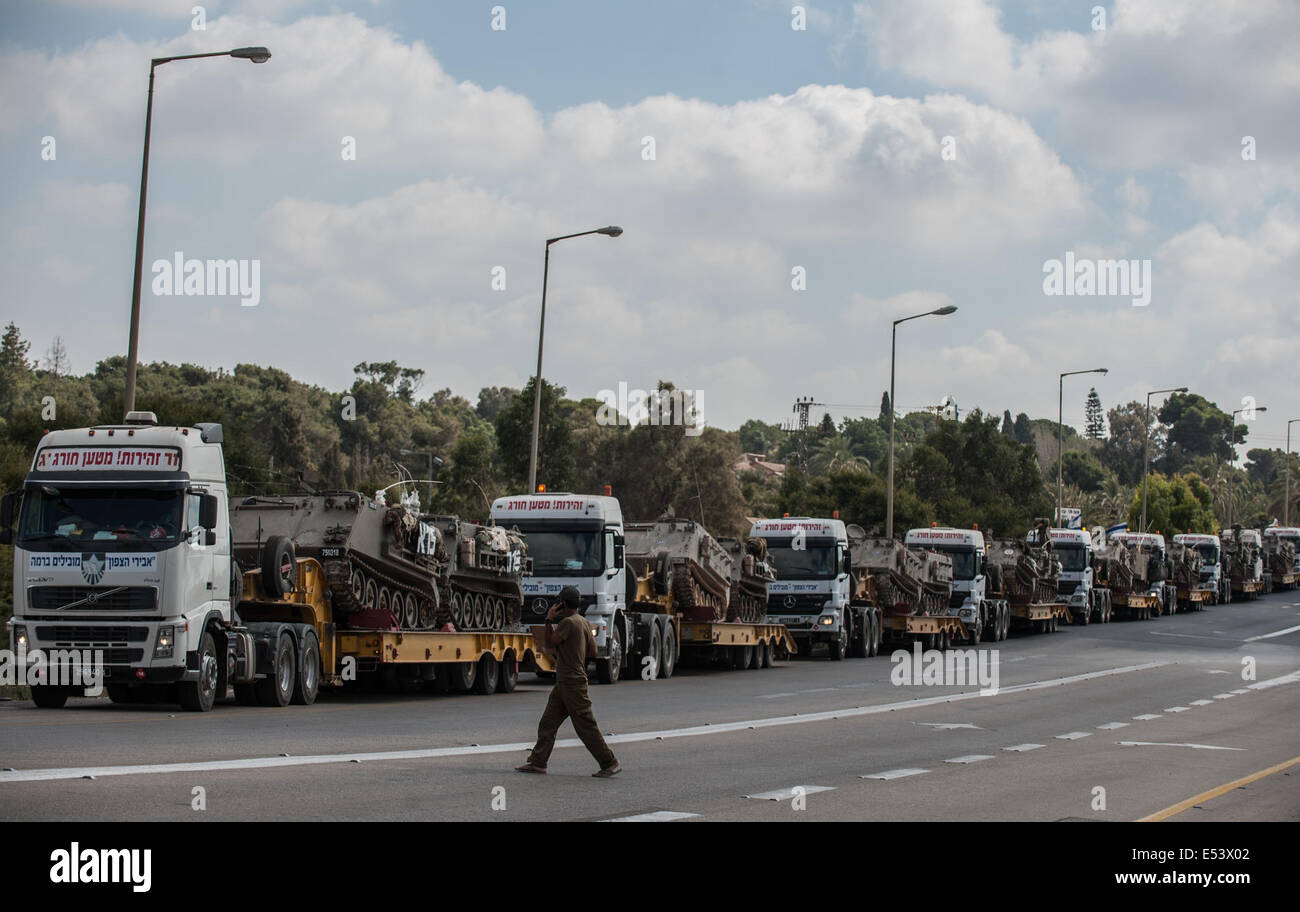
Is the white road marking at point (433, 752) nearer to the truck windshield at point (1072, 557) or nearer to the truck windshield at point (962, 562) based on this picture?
the truck windshield at point (962, 562)

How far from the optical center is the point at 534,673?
31.9 m

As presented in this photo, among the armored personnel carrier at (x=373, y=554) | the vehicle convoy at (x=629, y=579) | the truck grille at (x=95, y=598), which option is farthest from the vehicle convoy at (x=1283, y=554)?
the truck grille at (x=95, y=598)

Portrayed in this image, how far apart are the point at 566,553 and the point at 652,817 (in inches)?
658

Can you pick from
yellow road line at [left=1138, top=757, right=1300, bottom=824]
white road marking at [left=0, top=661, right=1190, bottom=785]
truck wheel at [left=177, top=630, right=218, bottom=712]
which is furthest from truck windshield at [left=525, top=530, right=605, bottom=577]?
yellow road line at [left=1138, top=757, right=1300, bottom=824]

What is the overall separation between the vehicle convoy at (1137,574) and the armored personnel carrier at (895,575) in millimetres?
19469

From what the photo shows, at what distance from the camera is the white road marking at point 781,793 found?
40.8 ft

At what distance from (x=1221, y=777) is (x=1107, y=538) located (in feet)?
153

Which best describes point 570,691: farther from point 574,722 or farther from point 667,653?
point 667,653

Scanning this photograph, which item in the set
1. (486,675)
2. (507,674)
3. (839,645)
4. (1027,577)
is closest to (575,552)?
(507,674)

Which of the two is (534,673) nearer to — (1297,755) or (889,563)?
(889,563)

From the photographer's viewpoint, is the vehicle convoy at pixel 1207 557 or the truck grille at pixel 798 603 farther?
the vehicle convoy at pixel 1207 557

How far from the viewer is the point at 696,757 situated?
15.5 meters

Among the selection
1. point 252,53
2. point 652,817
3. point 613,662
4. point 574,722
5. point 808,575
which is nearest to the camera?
point 652,817

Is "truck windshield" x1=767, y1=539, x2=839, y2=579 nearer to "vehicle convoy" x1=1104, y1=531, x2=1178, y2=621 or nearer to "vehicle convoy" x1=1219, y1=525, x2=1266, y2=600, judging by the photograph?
"vehicle convoy" x1=1104, y1=531, x2=1178, y2=621
